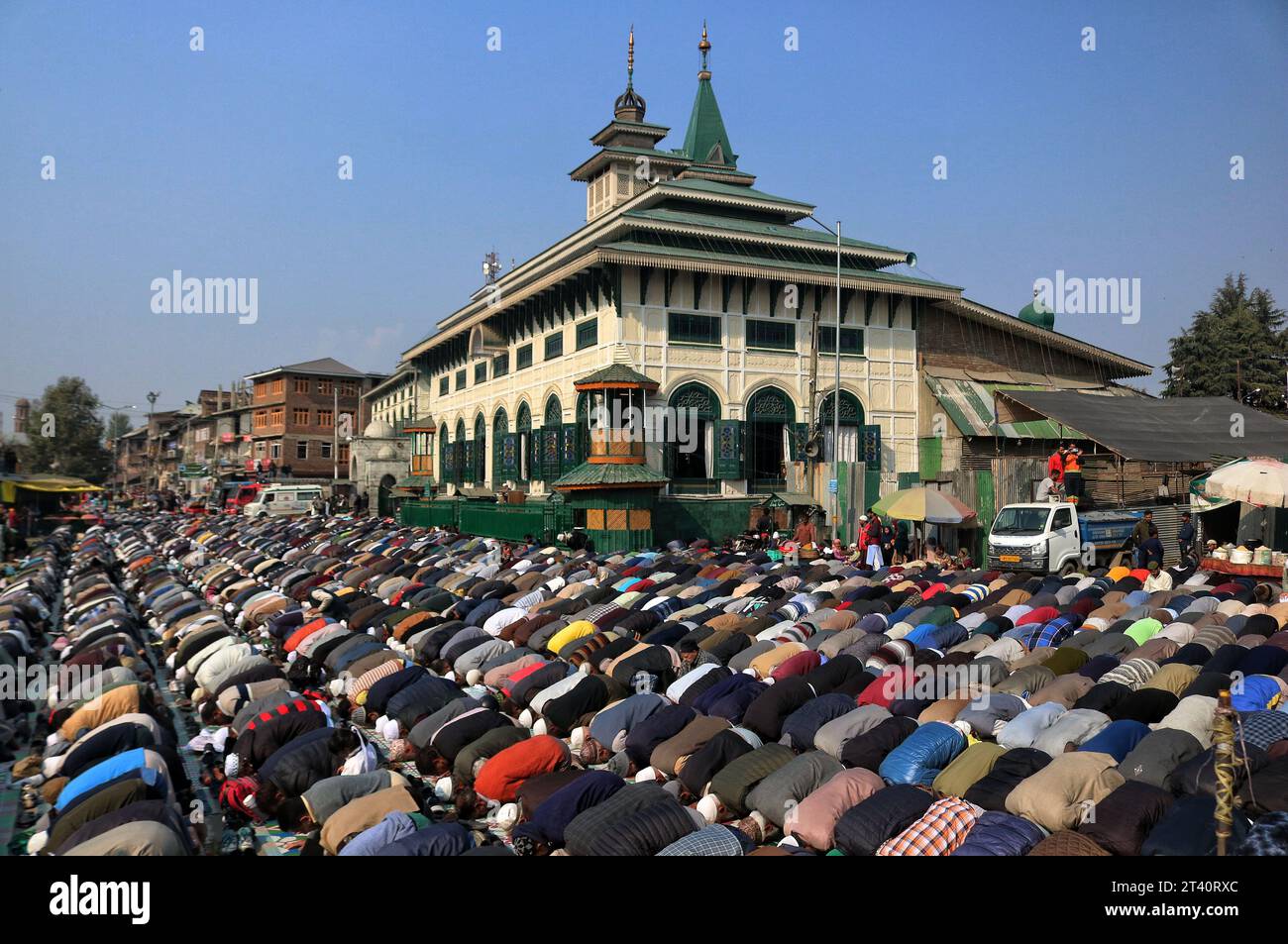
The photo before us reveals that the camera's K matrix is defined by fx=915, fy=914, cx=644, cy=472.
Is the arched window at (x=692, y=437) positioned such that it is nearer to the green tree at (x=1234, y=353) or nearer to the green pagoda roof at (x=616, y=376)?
the green pagoda roof at (x=616, y=376)

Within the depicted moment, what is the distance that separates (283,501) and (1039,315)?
3807 centimetres

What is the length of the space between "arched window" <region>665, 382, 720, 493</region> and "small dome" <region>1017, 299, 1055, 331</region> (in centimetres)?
1636

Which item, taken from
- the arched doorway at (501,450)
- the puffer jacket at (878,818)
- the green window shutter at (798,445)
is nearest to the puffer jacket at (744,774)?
the puffer jacket at (878,818)

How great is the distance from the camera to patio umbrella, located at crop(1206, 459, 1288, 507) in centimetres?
1995

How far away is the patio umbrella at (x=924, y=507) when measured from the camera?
23.4m

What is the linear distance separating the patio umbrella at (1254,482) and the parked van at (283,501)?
40.5 meters

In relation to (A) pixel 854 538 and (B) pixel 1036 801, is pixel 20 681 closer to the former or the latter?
(B) pixel 1036 801

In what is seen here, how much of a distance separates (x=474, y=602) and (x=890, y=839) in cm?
1242

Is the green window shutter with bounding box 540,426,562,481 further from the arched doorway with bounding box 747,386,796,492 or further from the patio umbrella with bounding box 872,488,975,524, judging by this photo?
the patio umbrella with bounding box 872,488,975,524

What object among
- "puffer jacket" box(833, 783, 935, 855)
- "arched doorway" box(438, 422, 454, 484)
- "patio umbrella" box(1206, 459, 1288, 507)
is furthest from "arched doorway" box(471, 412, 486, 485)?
"puffer jacket" box(833, 783, 935, 855)

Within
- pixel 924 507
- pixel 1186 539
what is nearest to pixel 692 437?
pixel 924 507

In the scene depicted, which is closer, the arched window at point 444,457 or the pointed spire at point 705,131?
the pointed spire at point 705,131

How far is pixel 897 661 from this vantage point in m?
12.4
